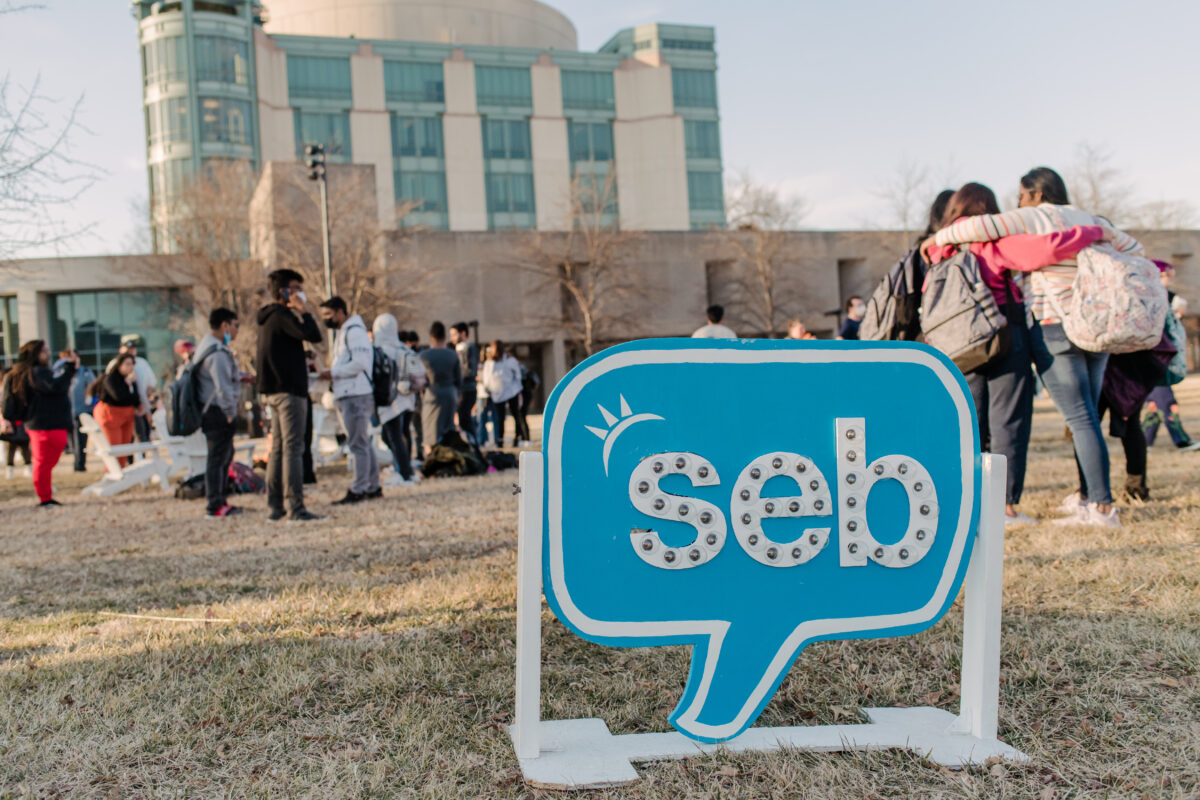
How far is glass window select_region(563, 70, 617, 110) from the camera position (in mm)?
56750

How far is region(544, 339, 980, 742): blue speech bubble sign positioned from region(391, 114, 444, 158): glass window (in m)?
54.5

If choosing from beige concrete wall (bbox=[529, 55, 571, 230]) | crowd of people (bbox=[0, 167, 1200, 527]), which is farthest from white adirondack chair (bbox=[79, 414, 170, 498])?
beige concrete wall (bbox=[529, 55, 571, 230])

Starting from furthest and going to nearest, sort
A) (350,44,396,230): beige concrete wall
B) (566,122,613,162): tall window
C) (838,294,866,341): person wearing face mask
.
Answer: (566,122,613,162): tall window < (350,44,396,230): beige concrete wall < (838,294,866,341): person wearing face mask

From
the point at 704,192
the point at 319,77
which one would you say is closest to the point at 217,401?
the point at 319,77

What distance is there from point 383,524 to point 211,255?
1147 inches

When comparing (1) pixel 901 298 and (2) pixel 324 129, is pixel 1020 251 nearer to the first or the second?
(1) pixel 901 298

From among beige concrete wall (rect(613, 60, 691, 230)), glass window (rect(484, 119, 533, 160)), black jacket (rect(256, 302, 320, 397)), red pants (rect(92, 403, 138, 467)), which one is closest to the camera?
black jacket (rect(256, 302, 320, 397))

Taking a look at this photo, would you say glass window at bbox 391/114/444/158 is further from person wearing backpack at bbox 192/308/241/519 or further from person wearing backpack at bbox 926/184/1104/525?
person wearing backpack at bbox 926/184/1104/525

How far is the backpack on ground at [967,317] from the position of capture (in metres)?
4.41

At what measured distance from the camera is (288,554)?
17.5 ft

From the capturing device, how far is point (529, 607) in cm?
218

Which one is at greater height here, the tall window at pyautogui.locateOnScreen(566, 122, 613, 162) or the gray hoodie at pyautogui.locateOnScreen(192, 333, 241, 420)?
the tall window at pyautogui.locateOnScreen(566, 122, 613, 162)

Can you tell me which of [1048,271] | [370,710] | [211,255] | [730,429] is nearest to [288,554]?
[370,710]

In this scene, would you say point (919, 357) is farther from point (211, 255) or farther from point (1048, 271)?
point (211, 255)
